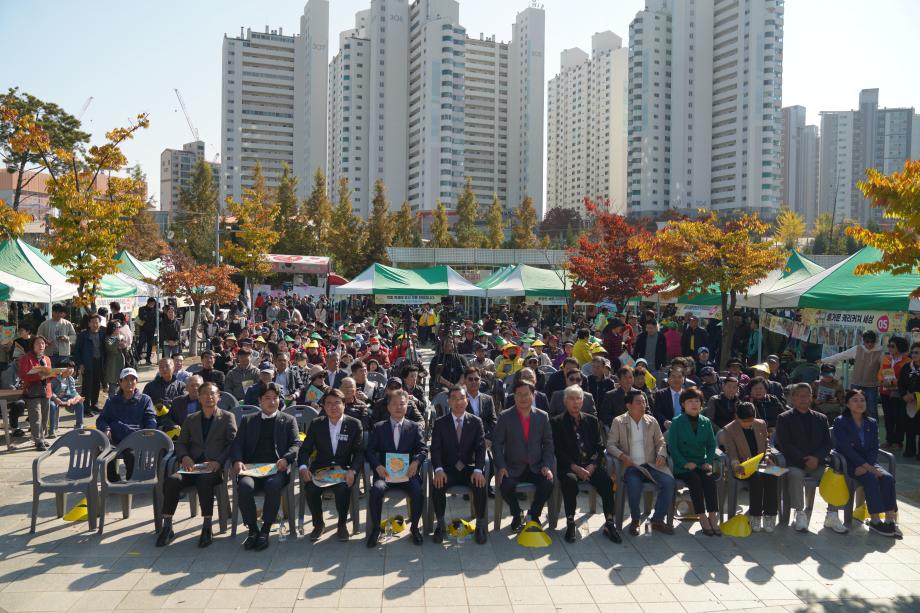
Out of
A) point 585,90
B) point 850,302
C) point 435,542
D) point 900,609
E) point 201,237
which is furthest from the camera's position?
point 585,90

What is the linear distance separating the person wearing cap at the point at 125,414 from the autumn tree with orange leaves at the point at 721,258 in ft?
34.7

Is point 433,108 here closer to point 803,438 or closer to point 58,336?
point 58,336

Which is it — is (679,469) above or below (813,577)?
above

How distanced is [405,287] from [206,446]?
17584mm

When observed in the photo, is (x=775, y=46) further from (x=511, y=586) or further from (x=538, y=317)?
(x=511, y=586)

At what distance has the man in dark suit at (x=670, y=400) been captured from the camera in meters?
7.66

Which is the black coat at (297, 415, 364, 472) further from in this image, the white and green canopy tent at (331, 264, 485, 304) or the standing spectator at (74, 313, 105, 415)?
the white and green canopy tent at (331, 264, 485, 304)

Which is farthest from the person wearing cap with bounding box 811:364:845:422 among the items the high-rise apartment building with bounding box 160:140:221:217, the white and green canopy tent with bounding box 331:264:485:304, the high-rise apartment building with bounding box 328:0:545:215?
the high-rise apartment building with bounding box 160:140:221:217

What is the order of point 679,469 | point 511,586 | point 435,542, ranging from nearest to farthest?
point 511,586
point 435,542
point 679,469

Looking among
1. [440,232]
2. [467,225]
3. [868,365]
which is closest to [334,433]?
[868,365]

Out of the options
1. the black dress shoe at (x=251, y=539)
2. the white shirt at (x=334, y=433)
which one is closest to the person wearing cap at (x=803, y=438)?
the white shirt at (x=334, y=433)

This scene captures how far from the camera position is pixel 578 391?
257 inches

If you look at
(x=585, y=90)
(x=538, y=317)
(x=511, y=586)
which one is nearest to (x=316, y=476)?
(x=511, y=586)

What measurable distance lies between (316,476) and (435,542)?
1210 mm
